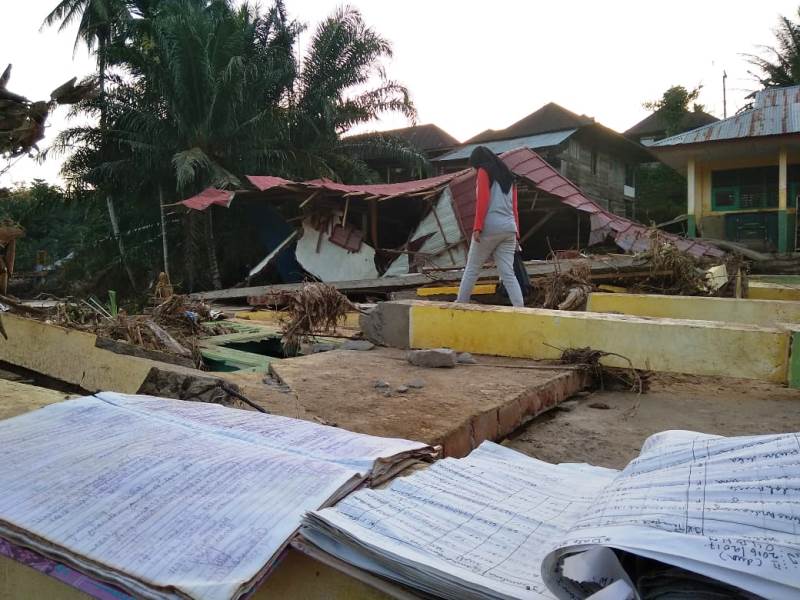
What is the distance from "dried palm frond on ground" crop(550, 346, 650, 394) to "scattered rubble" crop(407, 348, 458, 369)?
32.0 inches

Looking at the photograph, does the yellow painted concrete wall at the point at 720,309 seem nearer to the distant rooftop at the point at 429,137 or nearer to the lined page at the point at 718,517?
the lined page at the point at 718,517

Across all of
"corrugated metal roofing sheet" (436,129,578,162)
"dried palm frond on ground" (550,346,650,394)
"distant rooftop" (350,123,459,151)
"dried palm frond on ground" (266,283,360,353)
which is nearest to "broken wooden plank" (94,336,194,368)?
"dried palm frond on ground" (266,283,360,353)

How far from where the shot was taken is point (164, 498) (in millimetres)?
1397

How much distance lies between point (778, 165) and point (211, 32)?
1718 cm

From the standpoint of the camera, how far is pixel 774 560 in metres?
0.87

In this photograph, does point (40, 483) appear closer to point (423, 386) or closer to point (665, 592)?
point (665, 592)

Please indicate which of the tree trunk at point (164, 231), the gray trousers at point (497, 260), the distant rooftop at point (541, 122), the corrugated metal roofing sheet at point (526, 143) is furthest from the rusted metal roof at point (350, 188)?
the distant rooftop at point (541, 122)

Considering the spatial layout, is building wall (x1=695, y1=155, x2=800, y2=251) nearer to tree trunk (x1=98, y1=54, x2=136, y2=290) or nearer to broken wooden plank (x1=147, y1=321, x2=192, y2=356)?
broken wooden plank (x1=147, y1=321, x2=192, y2=356)

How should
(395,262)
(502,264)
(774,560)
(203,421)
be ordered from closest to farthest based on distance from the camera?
(774,560) < (203,421) < (502,264) < (395,262)

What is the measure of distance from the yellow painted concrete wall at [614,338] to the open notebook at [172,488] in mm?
2660

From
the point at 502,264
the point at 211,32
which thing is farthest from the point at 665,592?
the point at 211,32

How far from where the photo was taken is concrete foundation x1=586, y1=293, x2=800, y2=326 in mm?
5422

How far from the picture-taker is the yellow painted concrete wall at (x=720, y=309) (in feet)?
17.8

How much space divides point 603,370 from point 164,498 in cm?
345
